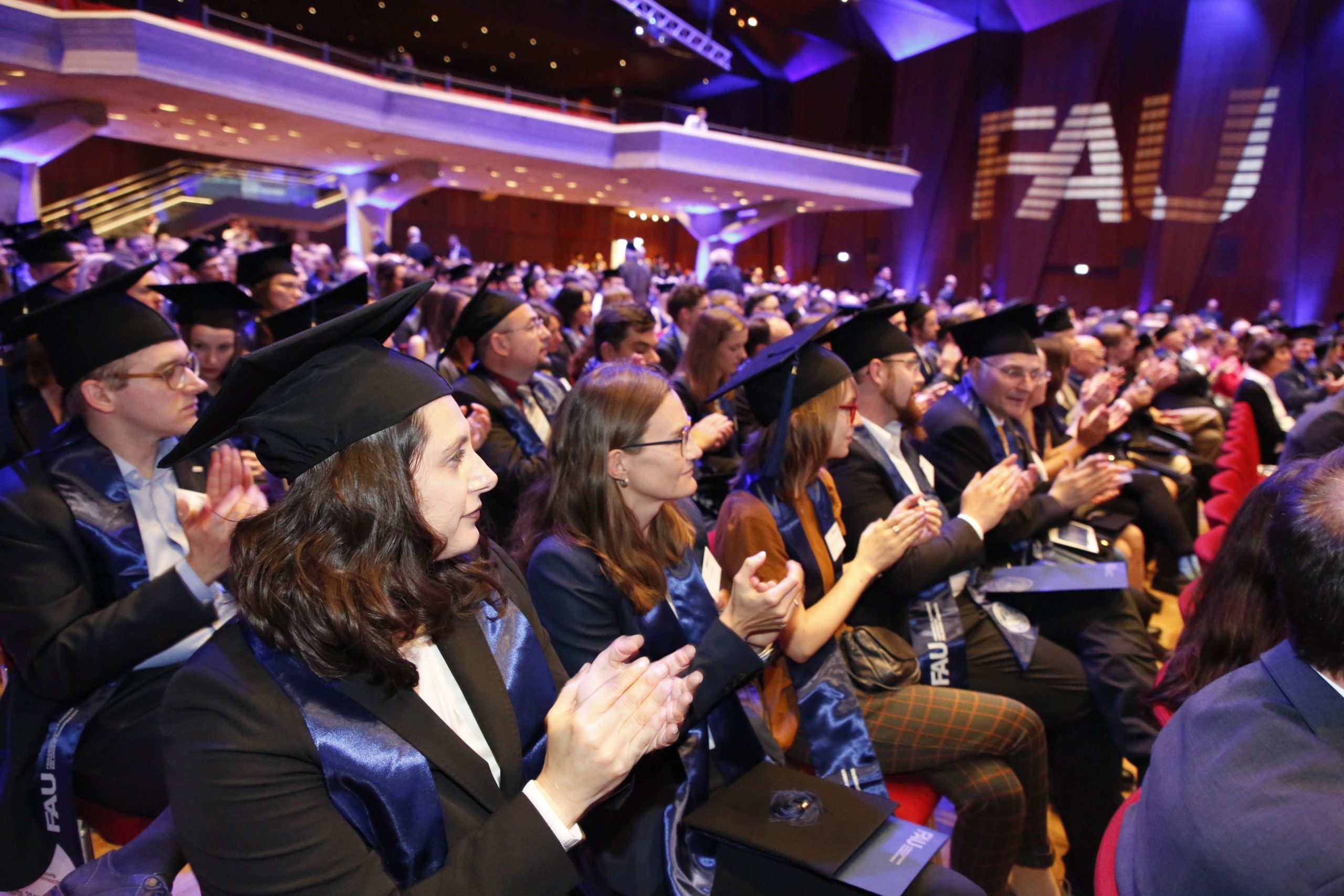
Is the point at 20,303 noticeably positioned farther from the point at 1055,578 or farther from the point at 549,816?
the point at 1055,578

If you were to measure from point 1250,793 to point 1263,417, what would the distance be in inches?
235

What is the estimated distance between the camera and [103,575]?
2.15 metres

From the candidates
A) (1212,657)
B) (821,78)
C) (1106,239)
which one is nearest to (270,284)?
(1212,657)

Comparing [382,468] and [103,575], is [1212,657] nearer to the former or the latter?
[382,468]

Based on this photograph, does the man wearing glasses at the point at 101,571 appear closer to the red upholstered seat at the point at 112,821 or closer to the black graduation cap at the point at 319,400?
the red upholstered seat at the point at 112,821

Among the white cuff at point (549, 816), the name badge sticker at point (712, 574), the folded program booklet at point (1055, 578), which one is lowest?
the folded program booklet at point (1055, 578)

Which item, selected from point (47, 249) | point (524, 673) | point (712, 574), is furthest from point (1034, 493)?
point (47, 249)

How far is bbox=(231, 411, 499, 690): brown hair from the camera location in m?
1.28

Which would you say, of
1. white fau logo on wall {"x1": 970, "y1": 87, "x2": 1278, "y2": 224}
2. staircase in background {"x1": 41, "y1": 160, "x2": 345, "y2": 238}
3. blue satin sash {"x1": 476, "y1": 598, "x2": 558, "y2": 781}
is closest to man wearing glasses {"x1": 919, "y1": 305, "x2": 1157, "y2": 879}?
blue satin sash {"x1": 476, "y1": 598, "x2": 558, "y2": 781}

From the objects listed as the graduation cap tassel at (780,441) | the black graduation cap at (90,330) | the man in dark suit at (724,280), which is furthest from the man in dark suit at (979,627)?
the man in dark suit at (724,280)

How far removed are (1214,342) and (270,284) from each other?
11.4m

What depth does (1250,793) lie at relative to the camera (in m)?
1.08

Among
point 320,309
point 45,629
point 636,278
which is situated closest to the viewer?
point 45,629

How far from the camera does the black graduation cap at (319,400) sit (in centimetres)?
127
